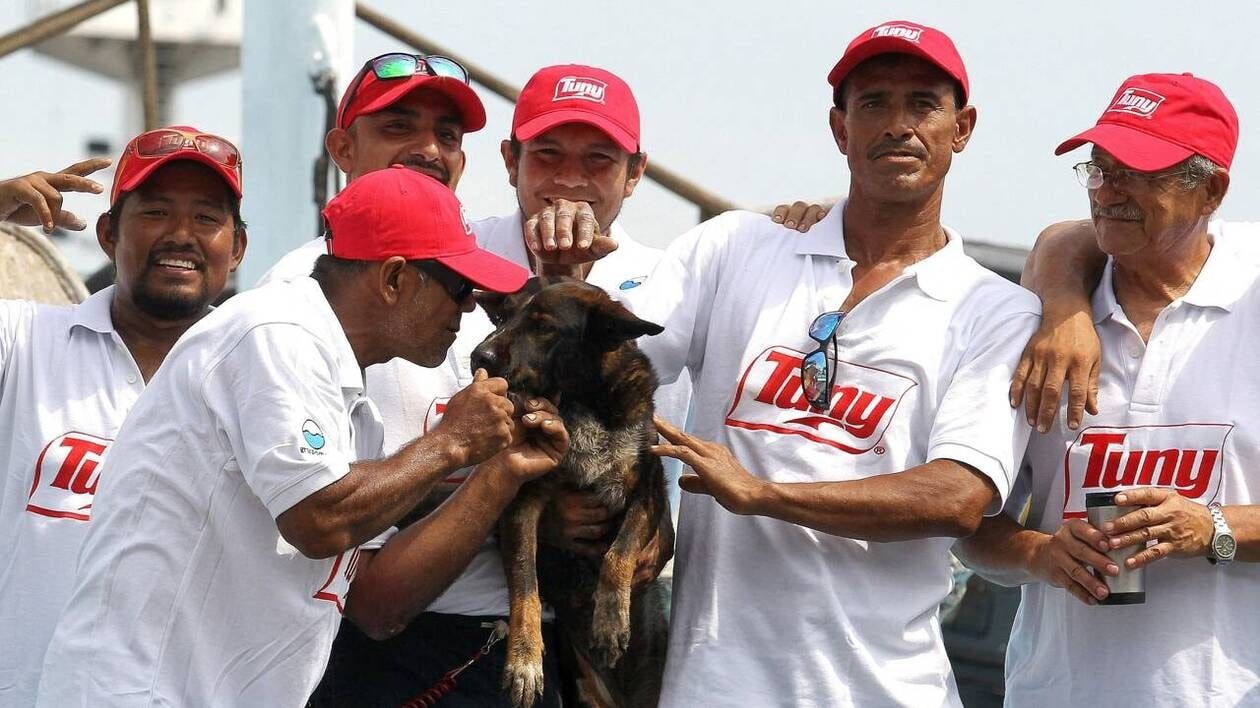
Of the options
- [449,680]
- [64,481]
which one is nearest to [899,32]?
[449,680]

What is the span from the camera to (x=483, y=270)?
379 centimetres

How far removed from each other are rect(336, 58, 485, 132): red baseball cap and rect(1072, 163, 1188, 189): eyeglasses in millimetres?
2014

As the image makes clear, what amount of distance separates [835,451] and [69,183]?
97.5 inches

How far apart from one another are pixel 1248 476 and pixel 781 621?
1353mm

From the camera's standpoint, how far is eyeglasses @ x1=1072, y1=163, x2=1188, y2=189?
412cm

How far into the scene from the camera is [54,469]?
418cm

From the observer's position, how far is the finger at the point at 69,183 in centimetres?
447

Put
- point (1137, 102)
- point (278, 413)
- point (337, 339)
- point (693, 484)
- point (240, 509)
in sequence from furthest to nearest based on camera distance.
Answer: point (1137, 102), point (693, 484), point (337, 339), point (240, 509), point (278, 413)

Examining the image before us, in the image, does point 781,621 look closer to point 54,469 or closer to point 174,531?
point 174,531

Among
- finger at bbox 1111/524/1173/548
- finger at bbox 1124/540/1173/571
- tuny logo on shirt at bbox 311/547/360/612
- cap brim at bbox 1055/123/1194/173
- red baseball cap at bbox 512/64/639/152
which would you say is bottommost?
tuny logo on shirt at bbox 311/547/360/612

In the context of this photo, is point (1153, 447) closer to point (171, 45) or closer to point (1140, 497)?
point (1140, 497)

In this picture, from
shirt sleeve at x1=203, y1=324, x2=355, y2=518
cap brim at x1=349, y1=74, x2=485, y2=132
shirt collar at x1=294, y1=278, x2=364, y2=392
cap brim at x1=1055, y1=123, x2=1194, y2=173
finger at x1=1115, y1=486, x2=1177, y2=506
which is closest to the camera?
shirt sleeve at x1=203, y1=324, x2=355, y2=518

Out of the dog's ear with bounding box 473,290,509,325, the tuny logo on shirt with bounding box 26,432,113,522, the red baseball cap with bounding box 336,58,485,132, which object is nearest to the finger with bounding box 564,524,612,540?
the dog's ear with bounding box 473,290,509,325

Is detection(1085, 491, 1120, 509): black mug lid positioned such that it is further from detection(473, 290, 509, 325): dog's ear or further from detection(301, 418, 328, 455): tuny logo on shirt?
detection(301, 418, 328, 455): tuny logo on shirt
